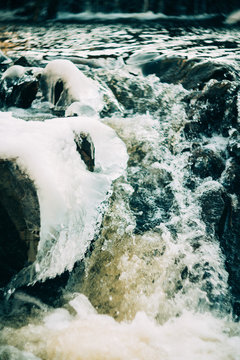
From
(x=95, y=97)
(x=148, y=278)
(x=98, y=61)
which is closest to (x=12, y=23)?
(x=98, y=61)

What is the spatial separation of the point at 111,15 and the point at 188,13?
3501 mm

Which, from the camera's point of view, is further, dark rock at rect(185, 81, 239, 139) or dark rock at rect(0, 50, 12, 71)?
dark rock at rect(0, 50, 12, 71)

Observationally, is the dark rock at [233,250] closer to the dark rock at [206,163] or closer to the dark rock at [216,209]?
the dark rock at [216,209]

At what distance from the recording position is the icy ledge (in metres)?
Result: 2.62

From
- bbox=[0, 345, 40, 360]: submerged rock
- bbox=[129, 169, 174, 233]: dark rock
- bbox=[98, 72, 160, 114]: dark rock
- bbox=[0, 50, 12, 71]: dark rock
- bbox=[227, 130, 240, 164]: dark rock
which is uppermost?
bbox=[0, 50, 12, 71]: dark rock

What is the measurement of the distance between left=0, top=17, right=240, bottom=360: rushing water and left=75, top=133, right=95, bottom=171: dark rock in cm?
12

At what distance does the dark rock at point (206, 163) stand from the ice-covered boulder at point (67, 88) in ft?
6.83

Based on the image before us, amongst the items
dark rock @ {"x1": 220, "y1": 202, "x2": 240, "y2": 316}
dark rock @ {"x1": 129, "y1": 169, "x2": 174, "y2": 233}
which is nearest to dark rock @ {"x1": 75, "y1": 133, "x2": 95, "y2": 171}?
dark rock @ {"x1": 129, "y1": 169, "x2": 174, "y2": 233}

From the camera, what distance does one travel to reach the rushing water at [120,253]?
2459 mm

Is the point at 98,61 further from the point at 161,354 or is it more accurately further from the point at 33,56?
the point at 161,354

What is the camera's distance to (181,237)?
3287 mm

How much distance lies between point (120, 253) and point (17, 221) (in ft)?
3.89

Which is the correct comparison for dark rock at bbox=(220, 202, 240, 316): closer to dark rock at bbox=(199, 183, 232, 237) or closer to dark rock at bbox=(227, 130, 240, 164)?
A: dark rock at bbox=(199, 183, 232, 237)

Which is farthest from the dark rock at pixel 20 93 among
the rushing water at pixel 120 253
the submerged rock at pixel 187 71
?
the submerged rock at pixel 187 71
